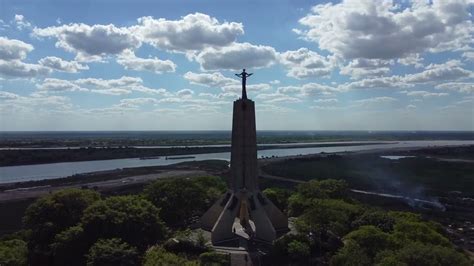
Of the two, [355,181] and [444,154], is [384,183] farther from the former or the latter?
[444,154]

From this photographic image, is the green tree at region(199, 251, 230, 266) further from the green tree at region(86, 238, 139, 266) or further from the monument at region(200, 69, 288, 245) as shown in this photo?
the monument at region(200, 69, 288, 245)

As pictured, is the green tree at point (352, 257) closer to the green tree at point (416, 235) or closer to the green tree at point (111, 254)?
the green tree at point (416, 235)

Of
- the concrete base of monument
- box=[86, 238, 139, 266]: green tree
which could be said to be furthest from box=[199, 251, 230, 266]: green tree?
box=[86, 238, 139, 266]: green tree

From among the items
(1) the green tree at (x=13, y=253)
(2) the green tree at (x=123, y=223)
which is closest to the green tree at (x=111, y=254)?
(2) the green tree at (x=123, y=223)

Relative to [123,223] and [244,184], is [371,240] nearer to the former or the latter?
[244,184]

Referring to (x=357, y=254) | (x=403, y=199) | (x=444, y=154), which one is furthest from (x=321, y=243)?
(x=444, y=154)
